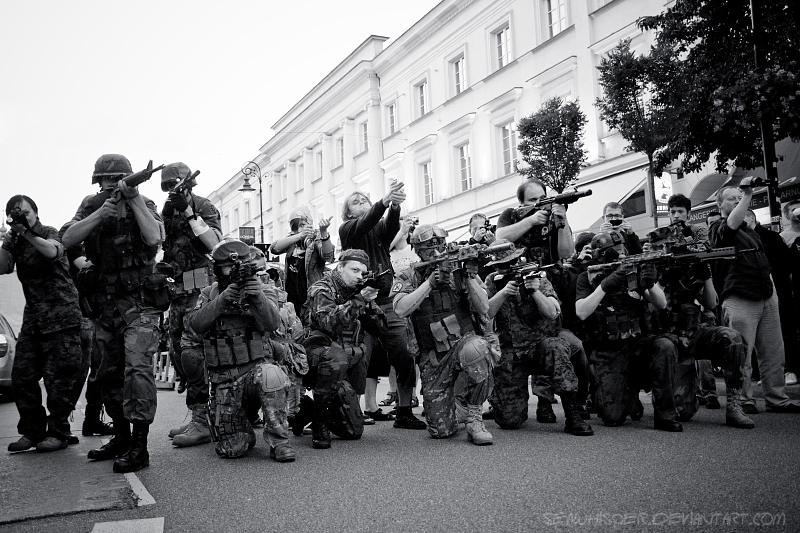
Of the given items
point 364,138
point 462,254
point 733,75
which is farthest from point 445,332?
point 364,138

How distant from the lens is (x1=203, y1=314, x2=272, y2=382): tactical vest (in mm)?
5012

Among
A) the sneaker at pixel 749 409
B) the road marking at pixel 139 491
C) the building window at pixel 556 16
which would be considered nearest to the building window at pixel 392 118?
the building window at pixel 556 16

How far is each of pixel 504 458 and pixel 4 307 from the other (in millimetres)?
10172

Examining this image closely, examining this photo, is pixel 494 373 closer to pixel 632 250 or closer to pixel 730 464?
pixel 632 250

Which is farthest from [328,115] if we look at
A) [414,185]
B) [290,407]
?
[290,407]

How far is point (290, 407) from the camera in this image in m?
5.17

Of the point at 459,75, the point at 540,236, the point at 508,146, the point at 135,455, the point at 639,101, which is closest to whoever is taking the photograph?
the point at 135,455

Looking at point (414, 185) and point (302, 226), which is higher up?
point (414, 185)

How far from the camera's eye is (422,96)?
27953 millimetres

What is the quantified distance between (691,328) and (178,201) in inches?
168

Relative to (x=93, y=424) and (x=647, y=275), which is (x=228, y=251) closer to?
(x=93, y=424)

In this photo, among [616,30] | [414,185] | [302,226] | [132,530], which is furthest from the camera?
[414,185]

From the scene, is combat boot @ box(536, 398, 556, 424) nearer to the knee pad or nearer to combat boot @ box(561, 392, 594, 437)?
combat boot @ box(561, 392, 594, 437)

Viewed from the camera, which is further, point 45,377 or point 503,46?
point 503,46
